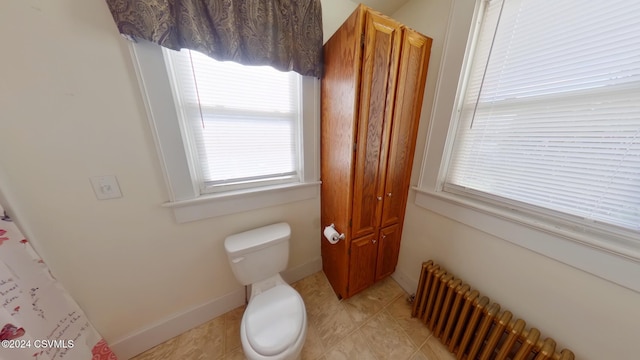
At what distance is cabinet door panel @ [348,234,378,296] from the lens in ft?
4.04

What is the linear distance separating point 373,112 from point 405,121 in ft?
1.02

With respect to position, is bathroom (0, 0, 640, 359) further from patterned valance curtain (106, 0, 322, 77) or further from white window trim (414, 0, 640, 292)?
patterned valance curtain (106, 0, 322, 77)

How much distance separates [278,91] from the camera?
1138mm

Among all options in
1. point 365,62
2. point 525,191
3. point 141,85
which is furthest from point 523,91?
point 141,85

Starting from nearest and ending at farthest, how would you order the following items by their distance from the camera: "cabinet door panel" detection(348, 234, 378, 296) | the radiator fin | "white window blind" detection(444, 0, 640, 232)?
1. "white window blind" detection(444, 0, 640, 232)
2. the radiator fin
3. "cabinet door panel" detection(348, 234, 378, 296)

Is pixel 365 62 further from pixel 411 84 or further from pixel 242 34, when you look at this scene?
pixel 242 34

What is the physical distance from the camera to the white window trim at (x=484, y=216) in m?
0.65

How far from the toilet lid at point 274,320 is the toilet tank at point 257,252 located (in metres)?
0.13

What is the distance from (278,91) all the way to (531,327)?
189 cm

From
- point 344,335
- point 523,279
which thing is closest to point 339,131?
point 523,279

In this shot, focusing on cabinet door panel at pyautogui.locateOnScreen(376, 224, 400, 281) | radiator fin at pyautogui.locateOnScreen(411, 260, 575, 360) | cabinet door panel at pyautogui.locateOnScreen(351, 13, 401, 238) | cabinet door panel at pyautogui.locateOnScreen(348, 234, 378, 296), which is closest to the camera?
radiator fin at pyautogui.locateOnScreen(411, 260, 575, 360)

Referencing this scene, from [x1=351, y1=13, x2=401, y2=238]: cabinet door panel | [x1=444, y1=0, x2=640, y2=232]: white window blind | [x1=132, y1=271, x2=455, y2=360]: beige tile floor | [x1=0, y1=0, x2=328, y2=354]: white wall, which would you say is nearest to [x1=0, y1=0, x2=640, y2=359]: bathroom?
[x1=0, y1=0, x2=328, y2=354]: white wall

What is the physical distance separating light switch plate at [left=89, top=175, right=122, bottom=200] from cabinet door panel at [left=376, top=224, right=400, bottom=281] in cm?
159

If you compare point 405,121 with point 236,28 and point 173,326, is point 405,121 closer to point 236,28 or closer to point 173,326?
point 236,28
